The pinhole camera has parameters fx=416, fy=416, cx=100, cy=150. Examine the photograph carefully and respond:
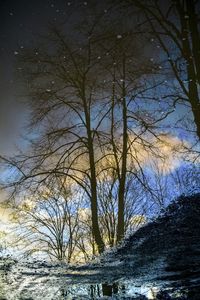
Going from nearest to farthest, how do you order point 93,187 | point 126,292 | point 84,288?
point 126,292
point 84,288
point 93,187

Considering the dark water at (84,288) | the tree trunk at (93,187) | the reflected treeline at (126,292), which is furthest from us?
the tree trunk at (93,187)

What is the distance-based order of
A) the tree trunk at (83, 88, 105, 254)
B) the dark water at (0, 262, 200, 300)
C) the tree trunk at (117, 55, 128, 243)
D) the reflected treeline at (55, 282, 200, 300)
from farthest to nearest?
the tree trunk at (117, 55, 128, 243)
the tree trunk at (83, 88, 105, 254)
the dark water at (0, 262, 200, 300)
the reflected treeline at (55, 282, 200, 300)

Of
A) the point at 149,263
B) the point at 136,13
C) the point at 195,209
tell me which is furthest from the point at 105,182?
the point at 149,263

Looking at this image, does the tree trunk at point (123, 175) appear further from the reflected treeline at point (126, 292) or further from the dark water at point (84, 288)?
the reflected treeline at point (126, 292)

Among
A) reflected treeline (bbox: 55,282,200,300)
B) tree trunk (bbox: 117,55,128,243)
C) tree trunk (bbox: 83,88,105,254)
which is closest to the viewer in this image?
reflected treeline (bbox: 55,282,200,300)

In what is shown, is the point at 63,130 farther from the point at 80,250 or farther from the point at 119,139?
the point at 80,250

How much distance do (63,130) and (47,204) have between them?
21.5 m

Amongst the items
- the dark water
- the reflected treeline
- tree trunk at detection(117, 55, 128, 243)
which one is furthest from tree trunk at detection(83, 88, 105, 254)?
the reflected treeline

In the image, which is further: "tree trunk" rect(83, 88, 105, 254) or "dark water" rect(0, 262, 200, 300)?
"tree trunk" rect(83, 88, 105, 254)

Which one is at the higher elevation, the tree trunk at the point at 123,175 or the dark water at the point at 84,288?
the tree trunk at the point at 123,175

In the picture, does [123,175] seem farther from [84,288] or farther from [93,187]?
[84,288]

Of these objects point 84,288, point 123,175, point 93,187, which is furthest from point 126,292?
point 123,175

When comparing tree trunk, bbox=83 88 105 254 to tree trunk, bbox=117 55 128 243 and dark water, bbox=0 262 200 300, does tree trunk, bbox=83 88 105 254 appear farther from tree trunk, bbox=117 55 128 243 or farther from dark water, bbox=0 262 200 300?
dark water, bbox=0 262 200 300

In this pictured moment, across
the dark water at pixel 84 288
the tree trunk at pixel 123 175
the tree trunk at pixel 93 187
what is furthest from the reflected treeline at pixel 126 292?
the tree trunk at pixel 123 175
